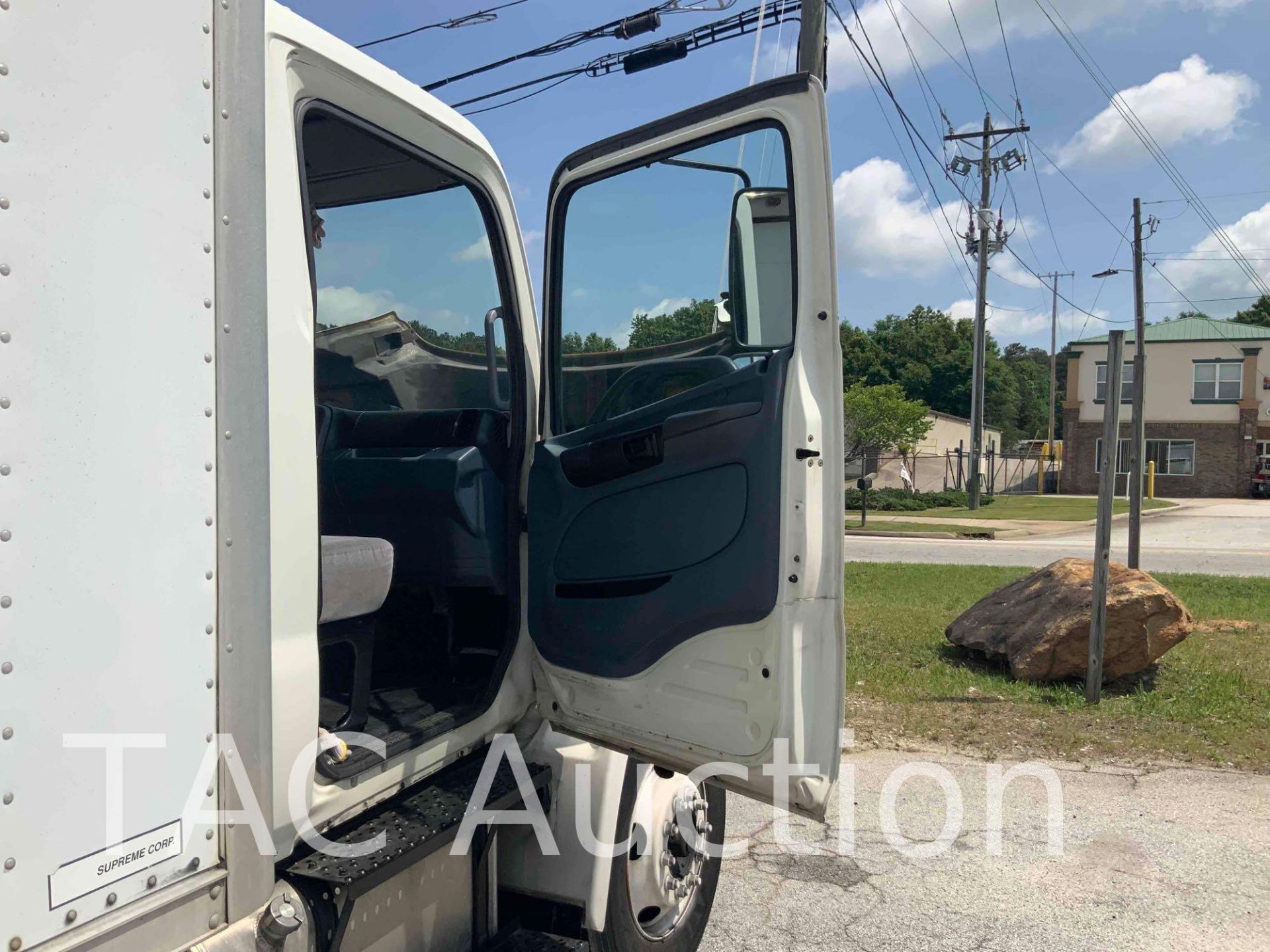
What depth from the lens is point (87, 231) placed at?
54.3 inches

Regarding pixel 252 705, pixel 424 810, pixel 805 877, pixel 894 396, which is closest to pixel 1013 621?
pixel 805 877

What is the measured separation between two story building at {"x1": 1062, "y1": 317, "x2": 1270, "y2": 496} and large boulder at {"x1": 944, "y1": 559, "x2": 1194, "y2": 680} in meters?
33.7

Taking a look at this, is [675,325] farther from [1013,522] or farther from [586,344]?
[1013,522]

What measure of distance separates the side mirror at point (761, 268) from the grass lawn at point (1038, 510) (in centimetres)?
2464

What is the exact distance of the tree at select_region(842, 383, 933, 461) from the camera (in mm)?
32312

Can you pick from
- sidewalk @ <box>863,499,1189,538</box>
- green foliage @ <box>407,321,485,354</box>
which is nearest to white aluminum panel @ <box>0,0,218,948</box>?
green foliage @ <box>407,321,485,354</box>

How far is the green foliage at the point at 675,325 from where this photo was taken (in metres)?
2.75

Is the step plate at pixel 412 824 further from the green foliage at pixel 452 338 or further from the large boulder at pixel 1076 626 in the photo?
the large boulder at pixel 1076 626

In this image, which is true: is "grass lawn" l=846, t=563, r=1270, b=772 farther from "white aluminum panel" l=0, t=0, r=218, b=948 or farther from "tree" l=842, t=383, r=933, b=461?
"tree" l=842, t=383, r=933, b=461

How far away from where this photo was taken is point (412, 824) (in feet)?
7.38

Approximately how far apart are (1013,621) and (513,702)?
17.1 feet

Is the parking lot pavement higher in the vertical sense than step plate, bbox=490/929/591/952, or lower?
lower

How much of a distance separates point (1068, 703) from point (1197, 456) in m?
37.4

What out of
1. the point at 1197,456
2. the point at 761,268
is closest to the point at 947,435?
the point at 1197,456
